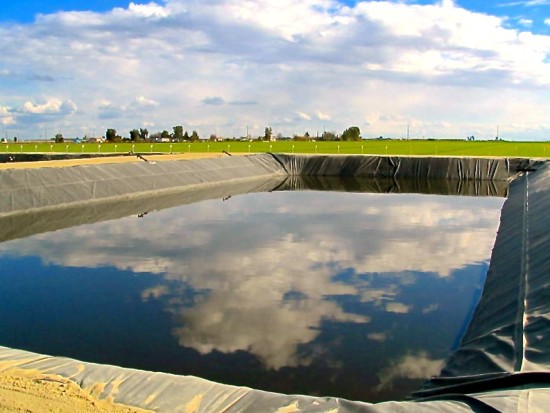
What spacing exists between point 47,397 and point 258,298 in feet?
13.5

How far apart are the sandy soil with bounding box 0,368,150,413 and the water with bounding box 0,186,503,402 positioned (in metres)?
1.50

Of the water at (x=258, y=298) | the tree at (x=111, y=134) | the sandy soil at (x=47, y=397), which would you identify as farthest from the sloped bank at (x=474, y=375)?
the tree at (x=111, y=134)

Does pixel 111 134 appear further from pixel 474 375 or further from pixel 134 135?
pixel 474 375

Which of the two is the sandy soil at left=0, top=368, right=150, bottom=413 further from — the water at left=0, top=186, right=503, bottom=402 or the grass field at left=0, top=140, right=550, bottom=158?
the grass field at left=0, top=140, right=550, bottom=158

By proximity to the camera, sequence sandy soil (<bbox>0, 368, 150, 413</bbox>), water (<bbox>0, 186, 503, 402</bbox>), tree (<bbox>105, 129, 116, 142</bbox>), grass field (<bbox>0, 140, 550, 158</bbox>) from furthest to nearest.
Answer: tree (<bbox>105, 129, 116, 142</bbox>), grass field (<bbox>0, 140, 550, 158</bbox>), water (<bbox>0, 186, 503, 402</bbox>), sandy soil (<bbox>0, 368, 150, 413</bbox>)

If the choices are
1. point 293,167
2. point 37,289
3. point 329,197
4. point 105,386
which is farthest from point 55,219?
point 293,167

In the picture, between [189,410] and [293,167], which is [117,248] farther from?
[293,167]

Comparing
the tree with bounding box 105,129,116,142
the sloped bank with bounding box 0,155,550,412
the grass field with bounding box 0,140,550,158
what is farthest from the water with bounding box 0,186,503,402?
the tree with bounding box 105,129,116,142

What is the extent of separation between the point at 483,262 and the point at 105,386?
8015 millimetres

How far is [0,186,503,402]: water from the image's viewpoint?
551cm

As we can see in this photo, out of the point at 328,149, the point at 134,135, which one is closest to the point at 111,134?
the point at 134,135

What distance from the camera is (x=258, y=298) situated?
7629 millimetres

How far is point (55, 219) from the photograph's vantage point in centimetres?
1502

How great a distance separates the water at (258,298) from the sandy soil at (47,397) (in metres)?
1.50
